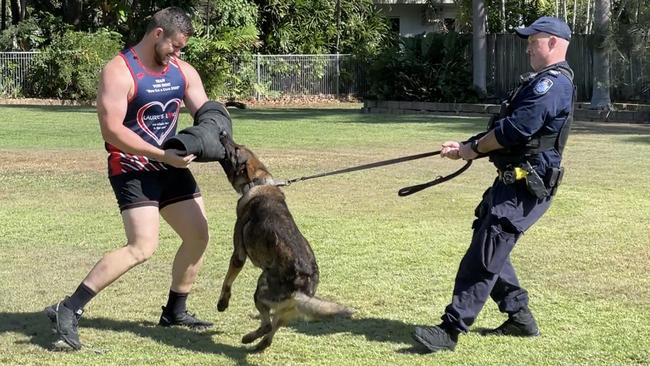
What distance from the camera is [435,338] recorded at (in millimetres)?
6129

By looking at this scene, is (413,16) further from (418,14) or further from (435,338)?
(435,338)

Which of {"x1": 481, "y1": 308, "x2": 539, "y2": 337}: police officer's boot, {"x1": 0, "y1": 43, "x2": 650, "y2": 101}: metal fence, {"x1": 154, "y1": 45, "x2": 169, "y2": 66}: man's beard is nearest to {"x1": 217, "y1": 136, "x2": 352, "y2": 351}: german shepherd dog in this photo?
{"x1": 154, "y1": 45, "x2": 169, "y2": 66}: man's beard

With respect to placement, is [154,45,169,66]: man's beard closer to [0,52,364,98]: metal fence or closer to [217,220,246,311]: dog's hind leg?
[217,220,246,311]: dog's hind leg

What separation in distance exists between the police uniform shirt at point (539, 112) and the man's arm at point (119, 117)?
77.0 inches

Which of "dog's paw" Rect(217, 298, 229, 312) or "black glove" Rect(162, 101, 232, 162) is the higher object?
"black glove" Rect(162, 101, 232, 162)

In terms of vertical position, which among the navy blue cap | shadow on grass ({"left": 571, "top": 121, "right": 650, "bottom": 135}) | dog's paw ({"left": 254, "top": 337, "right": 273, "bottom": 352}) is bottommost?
shadow on grass ({"left": 571, "top": 121, "right": 650, "bottom": 135})

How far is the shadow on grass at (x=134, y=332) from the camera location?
6.28 m

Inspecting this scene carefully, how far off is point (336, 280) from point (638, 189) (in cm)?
688

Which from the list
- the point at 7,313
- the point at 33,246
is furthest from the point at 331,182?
the point at 7,313

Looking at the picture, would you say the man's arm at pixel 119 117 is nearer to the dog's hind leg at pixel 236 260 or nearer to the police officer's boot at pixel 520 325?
the dog's hind leg at pixel 236 260

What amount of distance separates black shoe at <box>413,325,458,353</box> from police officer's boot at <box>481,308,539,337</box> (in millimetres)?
548

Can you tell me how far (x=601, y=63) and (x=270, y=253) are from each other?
25.9 meters

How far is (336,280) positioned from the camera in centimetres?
823

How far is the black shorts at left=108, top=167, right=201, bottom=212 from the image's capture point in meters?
6.23
